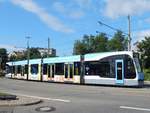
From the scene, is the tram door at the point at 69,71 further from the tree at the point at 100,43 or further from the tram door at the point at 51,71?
the tree at the point at 100,43

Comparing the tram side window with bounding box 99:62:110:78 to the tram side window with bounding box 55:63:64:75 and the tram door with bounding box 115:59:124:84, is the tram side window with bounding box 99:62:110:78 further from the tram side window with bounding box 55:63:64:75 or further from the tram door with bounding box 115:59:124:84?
the tram side window with bounding box 55:63:64:75

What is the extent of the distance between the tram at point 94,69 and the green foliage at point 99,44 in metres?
51.7

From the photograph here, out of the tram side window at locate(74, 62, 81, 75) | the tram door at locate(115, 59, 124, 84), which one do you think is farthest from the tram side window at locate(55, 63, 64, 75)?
the tram door at locate(115, 59, 124, 84)

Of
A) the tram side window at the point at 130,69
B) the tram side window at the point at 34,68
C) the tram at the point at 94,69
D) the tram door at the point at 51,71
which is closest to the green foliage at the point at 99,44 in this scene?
the tram side window at the point at 34,68

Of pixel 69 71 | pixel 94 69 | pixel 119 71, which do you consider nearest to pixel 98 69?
pixel 94 69

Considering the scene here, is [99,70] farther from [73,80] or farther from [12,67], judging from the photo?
[12,67]

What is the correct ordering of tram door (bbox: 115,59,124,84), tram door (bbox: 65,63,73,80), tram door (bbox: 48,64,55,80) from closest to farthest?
1. tram door (bbox: 115,59,124,84)
2. tram door (bbox: 65,63,73,80)
3. tram door (bbox: 48,64,55,80)

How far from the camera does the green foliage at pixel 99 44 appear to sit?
10138cm

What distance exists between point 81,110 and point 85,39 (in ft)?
319

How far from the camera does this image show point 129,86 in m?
34.7

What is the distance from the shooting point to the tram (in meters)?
34.1

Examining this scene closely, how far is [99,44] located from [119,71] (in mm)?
73537

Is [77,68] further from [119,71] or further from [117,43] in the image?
[117,43]

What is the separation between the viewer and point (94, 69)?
37938 mm
